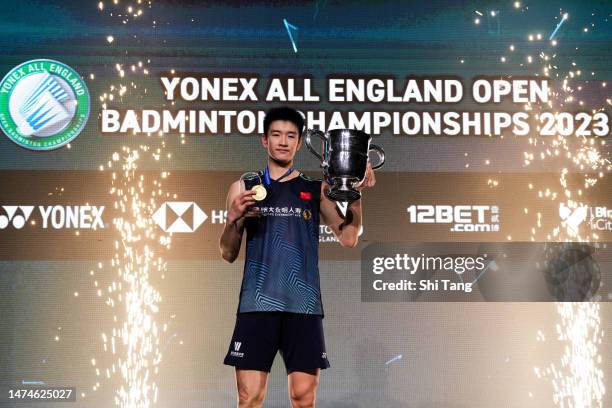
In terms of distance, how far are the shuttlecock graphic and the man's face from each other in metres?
1.63

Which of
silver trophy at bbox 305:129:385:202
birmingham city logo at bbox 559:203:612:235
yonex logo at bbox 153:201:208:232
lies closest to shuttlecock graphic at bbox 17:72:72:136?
yonex logo at bbox 153:201:208:232

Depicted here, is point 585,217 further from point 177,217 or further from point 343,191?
point 177,217

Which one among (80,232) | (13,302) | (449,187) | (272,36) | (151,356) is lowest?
(151,356)

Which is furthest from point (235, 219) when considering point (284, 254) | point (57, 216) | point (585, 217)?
point (585, 217)

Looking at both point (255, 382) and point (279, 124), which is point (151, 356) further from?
point (279, 124)

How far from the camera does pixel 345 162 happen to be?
2.32 metres

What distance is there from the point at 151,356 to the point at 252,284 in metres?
1.39

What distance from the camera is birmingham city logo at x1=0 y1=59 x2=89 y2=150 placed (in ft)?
11.9

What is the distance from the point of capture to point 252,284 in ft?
7.78

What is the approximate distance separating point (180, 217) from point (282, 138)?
1.32 m

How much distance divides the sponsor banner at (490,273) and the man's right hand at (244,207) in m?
1.45

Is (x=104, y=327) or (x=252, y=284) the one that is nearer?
(x=252, y=284)

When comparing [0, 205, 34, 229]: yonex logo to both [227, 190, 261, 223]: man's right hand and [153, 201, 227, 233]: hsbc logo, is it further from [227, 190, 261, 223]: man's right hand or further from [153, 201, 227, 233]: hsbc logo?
[227, 190, 261, 223]: man's right hand

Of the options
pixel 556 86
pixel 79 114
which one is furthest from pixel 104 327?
pixel 556 86
